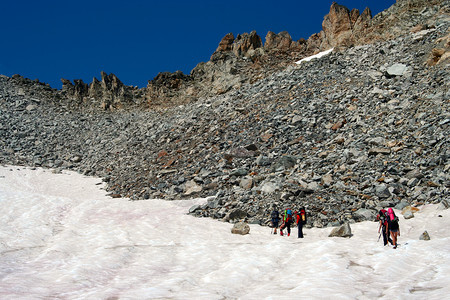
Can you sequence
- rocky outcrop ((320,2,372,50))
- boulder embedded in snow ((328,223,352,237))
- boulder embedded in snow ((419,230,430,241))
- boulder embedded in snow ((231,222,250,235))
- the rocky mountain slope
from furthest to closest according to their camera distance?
rocky outcrop ((320,2,372,50)) < the rocky mountain slope < boulder embedded in snow ((231,222,250,235)) < boulder embedded in snow ((328,223,352,237)) < boulder embedded in snow ((419,230,430,241))

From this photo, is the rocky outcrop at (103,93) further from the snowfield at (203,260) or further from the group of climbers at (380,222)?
the group of climbers at (380,222)

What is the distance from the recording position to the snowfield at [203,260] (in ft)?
21.1

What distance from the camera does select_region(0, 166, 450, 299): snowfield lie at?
6.43 meters

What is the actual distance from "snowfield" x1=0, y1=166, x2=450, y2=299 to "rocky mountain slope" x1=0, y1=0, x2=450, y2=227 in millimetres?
2094

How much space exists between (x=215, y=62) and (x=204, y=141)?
76.1 feet

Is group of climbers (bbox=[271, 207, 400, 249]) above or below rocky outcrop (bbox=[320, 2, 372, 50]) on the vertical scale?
below

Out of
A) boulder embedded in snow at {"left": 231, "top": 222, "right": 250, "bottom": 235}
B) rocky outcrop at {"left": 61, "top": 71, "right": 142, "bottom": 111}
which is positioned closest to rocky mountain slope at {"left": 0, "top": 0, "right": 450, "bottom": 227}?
boulder embedded in snow at {"left": 231, "top": 222, "right": 250, "bottom": 235}

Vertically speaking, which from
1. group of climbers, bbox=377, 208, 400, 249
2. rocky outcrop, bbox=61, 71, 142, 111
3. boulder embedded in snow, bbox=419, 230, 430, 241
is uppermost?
rocky outcrop, bbox=61, 71, 142, 111

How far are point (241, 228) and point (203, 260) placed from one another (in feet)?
12.1

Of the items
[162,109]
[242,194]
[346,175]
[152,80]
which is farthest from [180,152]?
[152,80]

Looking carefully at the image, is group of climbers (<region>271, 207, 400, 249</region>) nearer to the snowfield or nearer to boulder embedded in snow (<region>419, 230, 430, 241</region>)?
the snowfield

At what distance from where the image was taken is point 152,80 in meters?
49.4

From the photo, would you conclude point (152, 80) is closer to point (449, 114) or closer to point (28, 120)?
point (28, 120)

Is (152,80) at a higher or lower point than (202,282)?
higher
